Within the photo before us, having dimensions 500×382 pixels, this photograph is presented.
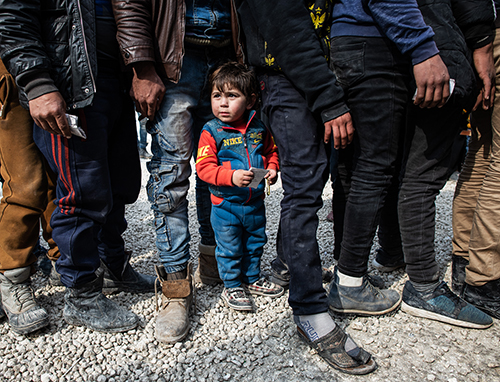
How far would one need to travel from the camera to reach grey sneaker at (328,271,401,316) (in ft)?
7.13

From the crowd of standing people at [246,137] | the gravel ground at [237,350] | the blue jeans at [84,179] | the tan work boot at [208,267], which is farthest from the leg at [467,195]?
the blue jeans at [84,179]

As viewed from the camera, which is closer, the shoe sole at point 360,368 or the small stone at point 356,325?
the shoe sole at point 360,368

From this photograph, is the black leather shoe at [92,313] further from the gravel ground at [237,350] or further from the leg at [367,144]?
the leg at [367,144]

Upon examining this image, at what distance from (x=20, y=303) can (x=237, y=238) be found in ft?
4.36

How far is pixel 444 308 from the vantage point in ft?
7.06

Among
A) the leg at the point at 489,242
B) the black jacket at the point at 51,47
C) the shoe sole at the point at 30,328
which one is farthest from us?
the leg at the point at 489,242

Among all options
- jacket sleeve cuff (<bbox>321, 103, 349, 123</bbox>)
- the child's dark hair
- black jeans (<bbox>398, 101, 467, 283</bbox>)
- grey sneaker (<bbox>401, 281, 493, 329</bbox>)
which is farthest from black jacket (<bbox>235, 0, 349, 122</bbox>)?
grey sneaker (<bbox>401, 281, 493, 329</bbox>)

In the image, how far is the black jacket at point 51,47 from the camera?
1.62 metres

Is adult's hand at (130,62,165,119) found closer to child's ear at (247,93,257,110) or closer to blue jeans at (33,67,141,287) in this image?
blue jeans at (33,67,141,287)

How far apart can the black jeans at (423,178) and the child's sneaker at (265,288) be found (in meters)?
0.86

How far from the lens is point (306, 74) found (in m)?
1.71

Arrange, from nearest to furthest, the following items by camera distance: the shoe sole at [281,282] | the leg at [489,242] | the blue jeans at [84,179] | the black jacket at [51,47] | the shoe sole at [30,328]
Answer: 1. the black jacket at [51,47]
2. the blue jeans at [84,179]
3. the shoe sole at [30,328]
4. the leg at [489,242]
5. the shoe sole at [281,282]

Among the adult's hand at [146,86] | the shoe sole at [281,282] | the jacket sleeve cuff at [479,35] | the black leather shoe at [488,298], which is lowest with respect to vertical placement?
the shoe sole at [281,282]

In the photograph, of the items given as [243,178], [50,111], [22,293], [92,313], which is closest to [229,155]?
[243,178]
